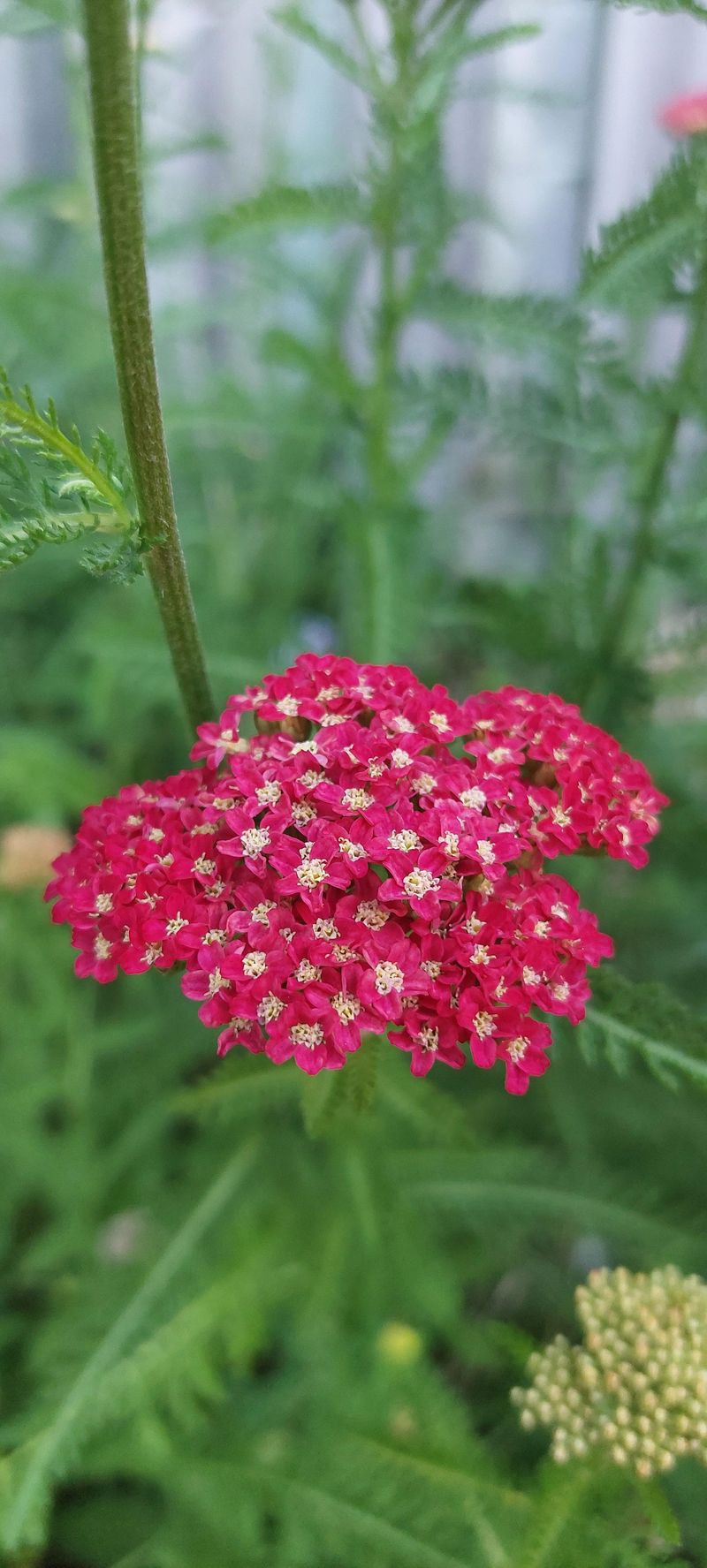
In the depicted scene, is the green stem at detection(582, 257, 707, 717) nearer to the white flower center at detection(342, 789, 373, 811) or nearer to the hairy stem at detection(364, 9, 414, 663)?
the hairy stem at detection(364, 9, 414, 663)

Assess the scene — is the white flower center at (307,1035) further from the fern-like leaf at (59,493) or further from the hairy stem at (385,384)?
the hairy stem at (385,384)

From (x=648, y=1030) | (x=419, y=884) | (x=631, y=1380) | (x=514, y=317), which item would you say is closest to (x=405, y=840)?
(x=419, y=884)

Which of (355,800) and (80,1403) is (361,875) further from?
(80,1403)

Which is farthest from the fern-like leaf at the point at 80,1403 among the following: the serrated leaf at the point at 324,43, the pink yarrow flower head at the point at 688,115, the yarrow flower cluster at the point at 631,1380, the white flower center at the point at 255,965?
the pink yarrow flower head at the point at 688,115

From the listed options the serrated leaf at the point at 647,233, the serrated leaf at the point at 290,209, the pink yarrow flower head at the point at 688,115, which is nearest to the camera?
the serrated leaf at the point at 647,233

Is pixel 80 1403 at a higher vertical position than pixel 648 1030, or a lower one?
lower
